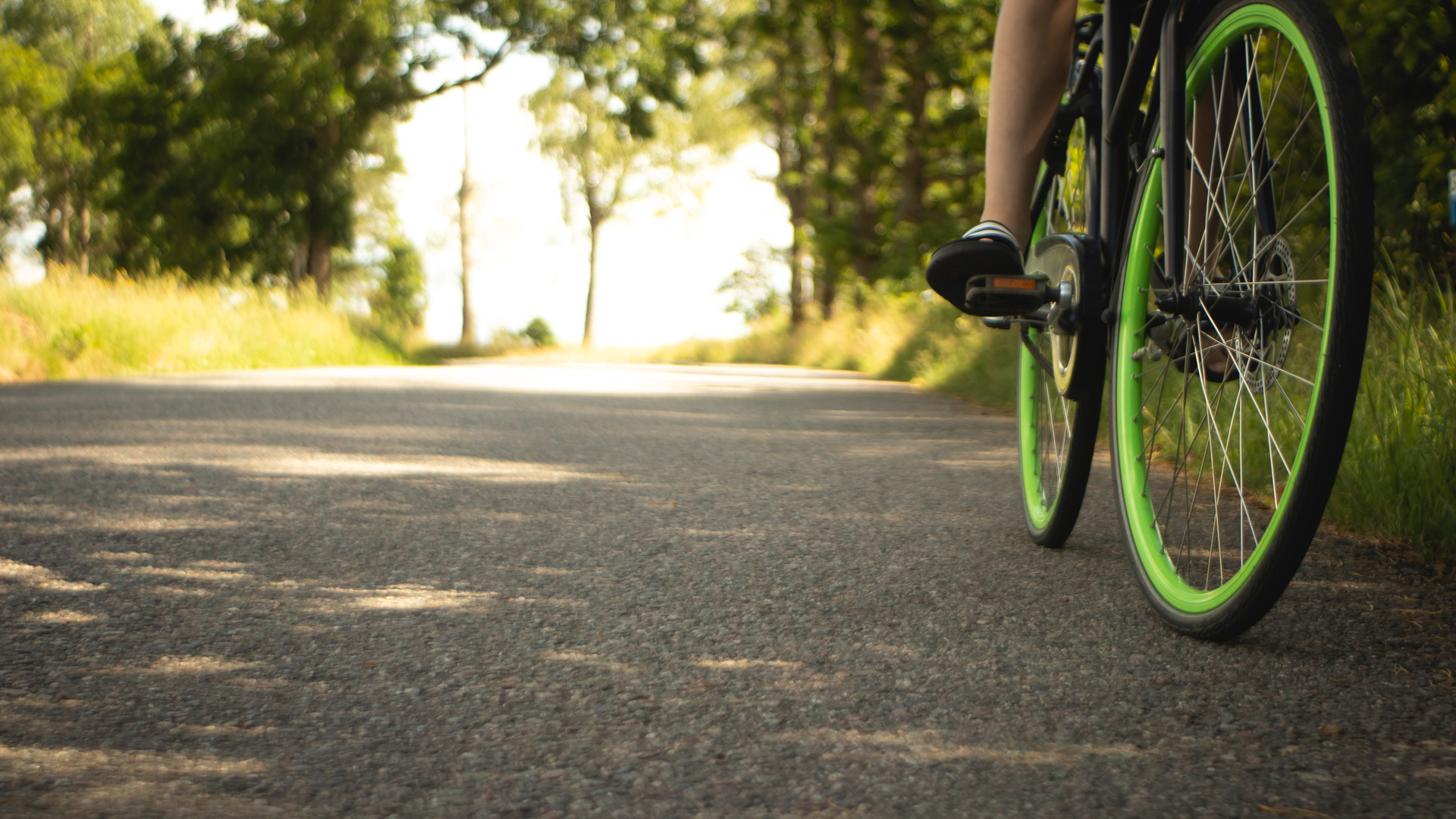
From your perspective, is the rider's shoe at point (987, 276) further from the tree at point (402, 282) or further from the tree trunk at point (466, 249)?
the tree at point (402, 282)

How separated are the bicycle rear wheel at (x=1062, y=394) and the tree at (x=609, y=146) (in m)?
35.6

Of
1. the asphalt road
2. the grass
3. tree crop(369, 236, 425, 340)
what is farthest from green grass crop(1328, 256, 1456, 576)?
tree crop(369, 236, 425, 340)

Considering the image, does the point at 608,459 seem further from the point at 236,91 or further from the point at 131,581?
the point at 236,91

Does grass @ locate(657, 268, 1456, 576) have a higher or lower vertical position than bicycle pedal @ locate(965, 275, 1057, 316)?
lower

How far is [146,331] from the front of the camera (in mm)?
11609

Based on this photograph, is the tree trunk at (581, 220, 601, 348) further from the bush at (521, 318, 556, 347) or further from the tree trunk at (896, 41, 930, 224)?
the tree trunk at (896, 41, 930, 224)

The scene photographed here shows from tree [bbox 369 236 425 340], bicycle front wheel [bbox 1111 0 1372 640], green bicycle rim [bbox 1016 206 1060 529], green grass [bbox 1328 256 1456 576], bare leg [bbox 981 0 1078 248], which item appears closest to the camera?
bicycle front wheel [bbox 1111 0 1372 640]

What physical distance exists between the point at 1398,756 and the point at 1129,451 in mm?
986

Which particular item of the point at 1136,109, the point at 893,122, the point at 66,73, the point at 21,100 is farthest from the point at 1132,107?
the point at 66,73

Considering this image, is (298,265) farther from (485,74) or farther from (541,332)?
(541,332)

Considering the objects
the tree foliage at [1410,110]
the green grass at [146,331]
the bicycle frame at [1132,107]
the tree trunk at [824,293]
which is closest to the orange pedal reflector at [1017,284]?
the bicycle frame at [1132,107]

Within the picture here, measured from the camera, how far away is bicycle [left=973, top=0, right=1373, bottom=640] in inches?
68.0

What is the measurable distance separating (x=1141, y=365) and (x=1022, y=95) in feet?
2.83

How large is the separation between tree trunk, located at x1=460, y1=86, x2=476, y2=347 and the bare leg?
1282 inches
